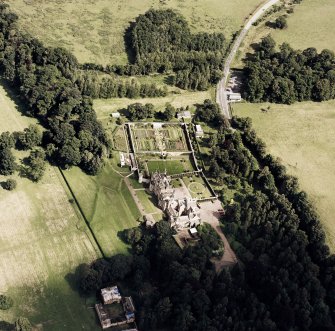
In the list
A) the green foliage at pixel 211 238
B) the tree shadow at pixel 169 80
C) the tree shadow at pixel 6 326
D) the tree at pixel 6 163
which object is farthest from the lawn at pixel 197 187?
the tree shadow at pixel 6 326

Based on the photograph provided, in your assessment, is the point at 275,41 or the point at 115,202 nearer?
the point at 115,202

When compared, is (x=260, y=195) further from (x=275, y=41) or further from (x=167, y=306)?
(x=275, y=41)

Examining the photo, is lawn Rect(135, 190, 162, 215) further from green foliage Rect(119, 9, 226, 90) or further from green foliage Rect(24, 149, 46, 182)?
green foliage Rect(119, 9, 226, 90)

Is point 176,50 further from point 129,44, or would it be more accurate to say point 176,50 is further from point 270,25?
point 270,25

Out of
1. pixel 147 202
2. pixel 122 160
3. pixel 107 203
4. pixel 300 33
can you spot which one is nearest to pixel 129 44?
pixel 122 160

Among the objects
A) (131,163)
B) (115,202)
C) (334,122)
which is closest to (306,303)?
(115,202)

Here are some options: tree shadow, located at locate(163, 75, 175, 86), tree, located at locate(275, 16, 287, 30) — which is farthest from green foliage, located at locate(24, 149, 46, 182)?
tree, located at locate(275, 16, 287, 30)
